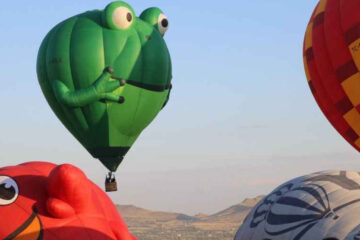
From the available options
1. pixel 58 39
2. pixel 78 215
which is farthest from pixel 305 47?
pixel 78 215

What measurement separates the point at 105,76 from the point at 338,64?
5986 mm

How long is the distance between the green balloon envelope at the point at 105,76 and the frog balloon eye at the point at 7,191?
10.9m

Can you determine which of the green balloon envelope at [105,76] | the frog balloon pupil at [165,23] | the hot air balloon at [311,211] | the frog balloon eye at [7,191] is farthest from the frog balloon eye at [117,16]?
the frog balloon eye at [7,191]

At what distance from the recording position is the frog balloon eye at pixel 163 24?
2403 cm

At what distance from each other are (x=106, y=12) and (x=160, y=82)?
2.23 metres

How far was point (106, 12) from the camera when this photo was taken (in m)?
22.4

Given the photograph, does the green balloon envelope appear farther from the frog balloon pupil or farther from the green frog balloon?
the frog balloon pupil

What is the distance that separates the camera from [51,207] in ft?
34.4

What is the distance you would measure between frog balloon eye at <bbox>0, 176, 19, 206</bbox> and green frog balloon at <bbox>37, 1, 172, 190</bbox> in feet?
35.7

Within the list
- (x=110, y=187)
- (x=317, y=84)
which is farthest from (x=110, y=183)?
(x=317, y=84)

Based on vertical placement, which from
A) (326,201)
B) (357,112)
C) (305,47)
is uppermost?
(305,47)

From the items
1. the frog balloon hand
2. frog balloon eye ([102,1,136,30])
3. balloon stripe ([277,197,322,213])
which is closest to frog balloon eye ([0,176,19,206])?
balloon stripe ([277,197,322,213])

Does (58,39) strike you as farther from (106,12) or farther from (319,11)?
(319,11)

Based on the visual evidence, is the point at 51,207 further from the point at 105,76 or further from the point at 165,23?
the point at 165,23
